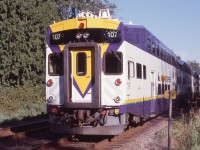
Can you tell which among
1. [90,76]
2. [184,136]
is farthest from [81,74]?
[184,136]

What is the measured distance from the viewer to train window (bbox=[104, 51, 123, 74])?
11859 millimetres

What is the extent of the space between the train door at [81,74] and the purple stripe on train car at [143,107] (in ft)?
3.87

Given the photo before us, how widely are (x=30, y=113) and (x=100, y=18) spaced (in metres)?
12.7

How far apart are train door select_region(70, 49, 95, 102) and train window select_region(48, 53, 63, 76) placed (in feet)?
1.69

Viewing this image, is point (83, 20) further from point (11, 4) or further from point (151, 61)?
point (11, 4)

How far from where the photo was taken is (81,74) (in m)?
11.9

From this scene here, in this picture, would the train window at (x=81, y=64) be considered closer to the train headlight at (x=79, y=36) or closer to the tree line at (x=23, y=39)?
the train headlight at (x=79, y=36)

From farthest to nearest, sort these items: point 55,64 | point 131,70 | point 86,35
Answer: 1. point 131,70
2. point 55,64
3. point 86,35

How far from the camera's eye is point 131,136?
536 inches

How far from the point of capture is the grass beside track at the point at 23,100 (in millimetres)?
24984

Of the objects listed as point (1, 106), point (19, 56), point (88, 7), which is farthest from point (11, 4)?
point (88, 7)

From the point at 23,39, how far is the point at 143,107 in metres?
15.8

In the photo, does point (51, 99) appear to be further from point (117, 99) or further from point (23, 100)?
point (23, 100)

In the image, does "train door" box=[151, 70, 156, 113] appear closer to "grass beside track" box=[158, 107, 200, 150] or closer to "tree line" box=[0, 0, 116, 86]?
"grass beside track" box=[158, 107, 200, 150]
